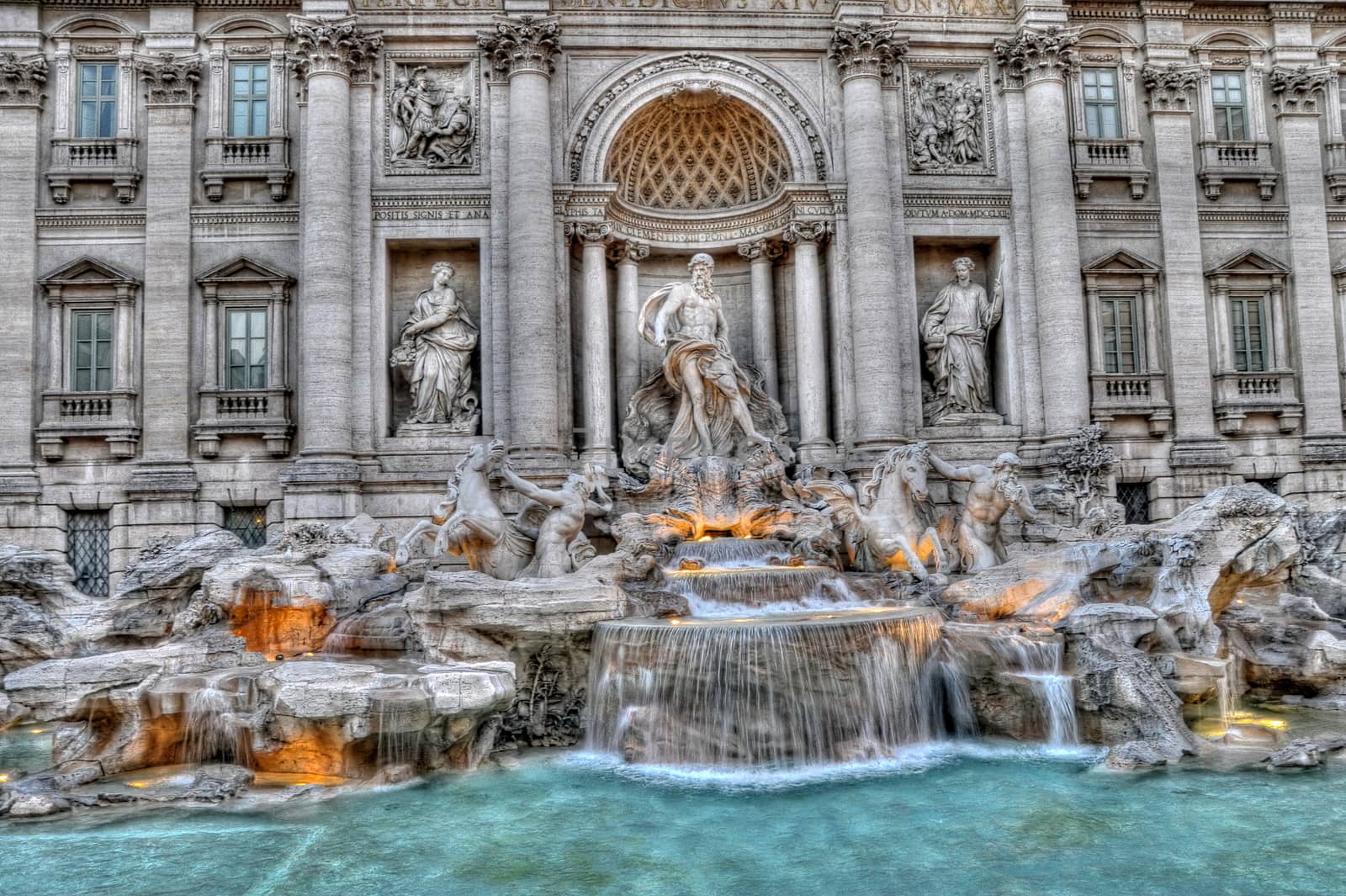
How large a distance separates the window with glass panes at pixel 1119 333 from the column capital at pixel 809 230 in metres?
6.05

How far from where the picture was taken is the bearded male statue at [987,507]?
13867mm

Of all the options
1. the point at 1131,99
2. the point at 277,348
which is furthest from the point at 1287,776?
the point at 277,348

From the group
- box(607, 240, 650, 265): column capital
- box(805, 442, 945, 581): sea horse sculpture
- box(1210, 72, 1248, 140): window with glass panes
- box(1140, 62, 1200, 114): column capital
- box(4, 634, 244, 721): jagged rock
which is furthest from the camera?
box(1210, 72, 1248, 140): window with glass panes

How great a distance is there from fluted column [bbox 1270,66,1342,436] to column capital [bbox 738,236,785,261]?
10.7 metres

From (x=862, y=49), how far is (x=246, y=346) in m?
13.3

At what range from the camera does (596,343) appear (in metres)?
17.6

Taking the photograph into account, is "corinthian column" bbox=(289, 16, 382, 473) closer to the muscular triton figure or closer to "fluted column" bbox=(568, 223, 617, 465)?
"fluted column" bbox=(568, 223, 617, 465)

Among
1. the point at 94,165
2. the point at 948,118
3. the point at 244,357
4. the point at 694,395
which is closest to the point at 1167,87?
the point at 948,118

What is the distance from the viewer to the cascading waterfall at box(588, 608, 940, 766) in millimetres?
10164

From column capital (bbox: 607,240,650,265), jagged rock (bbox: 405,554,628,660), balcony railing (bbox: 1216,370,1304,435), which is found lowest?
jagged rock (bbox: 405,554,628,660)

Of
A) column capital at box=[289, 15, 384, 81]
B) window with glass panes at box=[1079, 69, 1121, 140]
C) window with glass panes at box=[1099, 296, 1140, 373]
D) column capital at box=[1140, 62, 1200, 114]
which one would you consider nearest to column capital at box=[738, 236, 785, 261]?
window with glass panes at box=[1099, 296, 1140, 373]

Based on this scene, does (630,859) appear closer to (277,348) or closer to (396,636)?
(396,636)

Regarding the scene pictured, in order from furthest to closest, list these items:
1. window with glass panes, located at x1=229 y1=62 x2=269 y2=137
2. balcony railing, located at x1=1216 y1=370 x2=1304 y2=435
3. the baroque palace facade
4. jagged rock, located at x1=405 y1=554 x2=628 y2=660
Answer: balcony railing, located at x1=1216 y1=370 x2=1304 y2=435 → window with glass panes, located at x1=229 y1=62 x2=269 y2=137 → the baroque palace facade → jagged rock, located at x1=405 y1=554 x2=628 y2=660

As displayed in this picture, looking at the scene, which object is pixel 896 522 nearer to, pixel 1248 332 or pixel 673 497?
pixel 673 497
